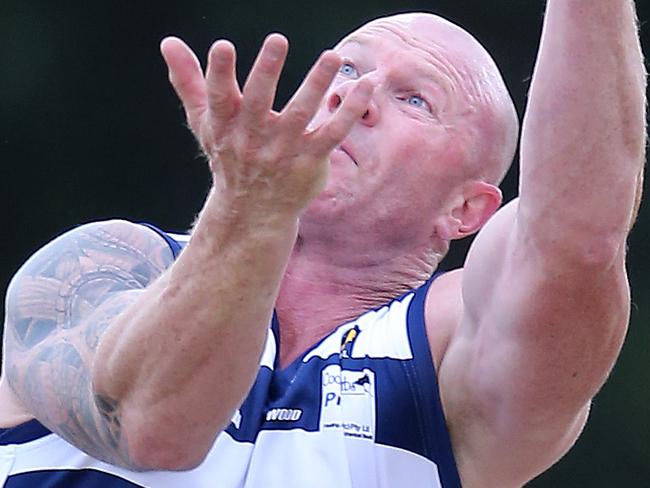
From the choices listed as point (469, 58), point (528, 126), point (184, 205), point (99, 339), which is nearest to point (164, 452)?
point (99, 339)

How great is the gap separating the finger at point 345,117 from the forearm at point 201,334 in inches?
4.5

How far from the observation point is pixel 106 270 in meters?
2.32

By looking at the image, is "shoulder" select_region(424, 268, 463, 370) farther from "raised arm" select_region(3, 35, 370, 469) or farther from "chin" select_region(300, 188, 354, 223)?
"raised arm" select_region(3, 35, 370, 469)

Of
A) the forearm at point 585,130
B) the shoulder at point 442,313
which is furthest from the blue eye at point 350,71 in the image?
the forearm at point 585,130

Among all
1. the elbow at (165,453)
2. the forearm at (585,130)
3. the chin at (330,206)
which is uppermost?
the forearm at (585,130)

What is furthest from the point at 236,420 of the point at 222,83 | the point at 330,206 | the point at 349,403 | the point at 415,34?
the point at 415,34

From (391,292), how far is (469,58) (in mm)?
464

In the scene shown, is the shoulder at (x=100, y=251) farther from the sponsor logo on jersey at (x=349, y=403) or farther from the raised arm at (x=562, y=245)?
the raised arm at (x=562, y=245)

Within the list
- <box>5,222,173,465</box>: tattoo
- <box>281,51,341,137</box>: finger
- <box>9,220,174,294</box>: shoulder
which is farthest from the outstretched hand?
<box>9,220,174,294</box>: shoulder

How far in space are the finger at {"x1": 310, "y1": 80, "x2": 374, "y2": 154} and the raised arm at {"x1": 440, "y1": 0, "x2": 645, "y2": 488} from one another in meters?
0.29

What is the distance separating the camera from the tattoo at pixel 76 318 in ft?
7.02

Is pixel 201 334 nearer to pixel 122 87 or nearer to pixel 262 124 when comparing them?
pixel 262 124

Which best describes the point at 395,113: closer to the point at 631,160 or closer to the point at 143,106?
the point at 631,160

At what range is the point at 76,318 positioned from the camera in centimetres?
226
